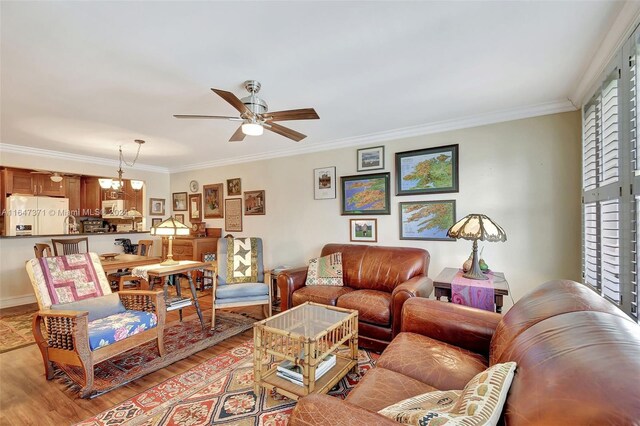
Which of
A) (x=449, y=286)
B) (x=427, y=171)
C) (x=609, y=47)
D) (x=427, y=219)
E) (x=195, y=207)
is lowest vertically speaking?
(x=449, y=286)

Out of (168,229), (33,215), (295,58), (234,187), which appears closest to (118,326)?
(168,229)

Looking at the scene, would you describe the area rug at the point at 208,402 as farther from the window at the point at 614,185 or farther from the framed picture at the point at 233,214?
the framed picture at the point at 233,214

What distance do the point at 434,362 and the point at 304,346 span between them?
2.46ft

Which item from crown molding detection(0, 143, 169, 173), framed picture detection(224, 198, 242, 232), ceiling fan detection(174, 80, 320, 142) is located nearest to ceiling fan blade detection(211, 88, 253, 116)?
ceiling fan detection(174, 80, 320, 142)

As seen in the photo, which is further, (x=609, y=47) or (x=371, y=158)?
(x=371, y=158)

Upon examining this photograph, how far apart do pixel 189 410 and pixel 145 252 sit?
135 inches

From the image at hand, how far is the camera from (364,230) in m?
3.88

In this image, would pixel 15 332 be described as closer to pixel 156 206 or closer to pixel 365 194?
pixel 156 206

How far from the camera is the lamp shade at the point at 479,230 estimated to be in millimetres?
2486

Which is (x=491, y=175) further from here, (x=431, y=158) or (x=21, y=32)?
(x=21, y=32)

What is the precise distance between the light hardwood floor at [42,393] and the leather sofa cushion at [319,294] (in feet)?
2.85

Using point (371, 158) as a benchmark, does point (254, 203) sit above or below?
below

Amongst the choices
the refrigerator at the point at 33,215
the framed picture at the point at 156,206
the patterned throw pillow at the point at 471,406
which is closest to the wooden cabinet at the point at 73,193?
the refrigerator at the point at 33,215

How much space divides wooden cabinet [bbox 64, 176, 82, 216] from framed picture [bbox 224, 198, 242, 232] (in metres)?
3.45
